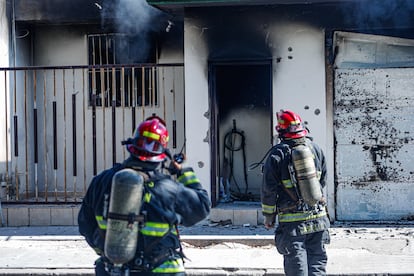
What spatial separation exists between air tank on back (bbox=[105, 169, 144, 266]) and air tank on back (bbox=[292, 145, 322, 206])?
220 cm

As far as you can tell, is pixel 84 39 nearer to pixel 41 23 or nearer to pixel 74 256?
pixel 41 23

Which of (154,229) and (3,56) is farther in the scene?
(3,56)

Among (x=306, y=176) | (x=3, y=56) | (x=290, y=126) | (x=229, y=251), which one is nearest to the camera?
(x=306, y=176)

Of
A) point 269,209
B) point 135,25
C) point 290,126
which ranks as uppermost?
point 135,25

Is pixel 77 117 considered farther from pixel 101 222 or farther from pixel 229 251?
pixel 101 222

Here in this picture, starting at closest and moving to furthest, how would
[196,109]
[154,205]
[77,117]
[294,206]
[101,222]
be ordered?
[154,205] < [101,222] < [294,206] < [196,109] < [77,117]

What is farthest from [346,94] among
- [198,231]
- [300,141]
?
[300,141]

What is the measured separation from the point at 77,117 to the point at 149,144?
A: 8363 millimetres

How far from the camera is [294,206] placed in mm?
6113

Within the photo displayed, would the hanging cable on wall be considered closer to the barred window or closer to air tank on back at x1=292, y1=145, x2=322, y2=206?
the barred window

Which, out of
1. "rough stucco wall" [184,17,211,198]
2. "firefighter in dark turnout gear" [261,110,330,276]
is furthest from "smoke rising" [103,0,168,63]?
"firefighter in dark turnout gear" [261,110,330,276]

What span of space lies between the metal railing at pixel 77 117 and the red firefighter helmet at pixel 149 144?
6857 millimetres

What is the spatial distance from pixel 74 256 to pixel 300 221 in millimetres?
3688

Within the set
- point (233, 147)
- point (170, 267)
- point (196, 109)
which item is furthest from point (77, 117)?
point (170, 267)
